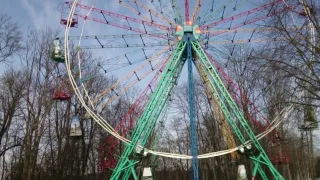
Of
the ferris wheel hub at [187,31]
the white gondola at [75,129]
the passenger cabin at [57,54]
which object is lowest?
the white gondola at [75,129]

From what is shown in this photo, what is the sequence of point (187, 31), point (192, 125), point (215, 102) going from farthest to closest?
point (187, 31) < point (215, 102) < point (192, 125)

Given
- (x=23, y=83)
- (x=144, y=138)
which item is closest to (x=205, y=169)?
(x=23, y=83)

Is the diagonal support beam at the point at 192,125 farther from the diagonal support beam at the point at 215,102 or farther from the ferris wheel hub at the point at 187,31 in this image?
the diagonal support beam at the point at 215,102

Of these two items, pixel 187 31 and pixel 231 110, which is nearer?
pixel 231 110

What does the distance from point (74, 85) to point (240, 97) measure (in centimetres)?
817

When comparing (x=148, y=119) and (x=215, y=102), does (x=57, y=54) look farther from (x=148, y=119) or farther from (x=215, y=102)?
(x=215, y=102)

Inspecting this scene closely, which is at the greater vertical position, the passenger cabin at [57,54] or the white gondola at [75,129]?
the passenger cabin at [57,54]

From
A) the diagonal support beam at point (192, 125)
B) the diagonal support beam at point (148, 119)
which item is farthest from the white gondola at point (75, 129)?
the diagonal support beam at point (192, 125)

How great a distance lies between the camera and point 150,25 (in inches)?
686

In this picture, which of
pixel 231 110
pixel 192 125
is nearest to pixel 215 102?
pixel 231 110

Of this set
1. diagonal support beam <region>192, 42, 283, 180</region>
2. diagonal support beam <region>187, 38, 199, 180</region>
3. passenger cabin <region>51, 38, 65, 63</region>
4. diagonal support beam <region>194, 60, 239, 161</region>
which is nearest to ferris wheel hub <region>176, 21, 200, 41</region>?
diagonal support beam <region>187, 38, 199, 180</region>

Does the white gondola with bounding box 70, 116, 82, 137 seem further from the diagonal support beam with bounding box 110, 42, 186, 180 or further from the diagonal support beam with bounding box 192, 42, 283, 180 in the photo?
the diagonal support beam with bounding box 192, 42, 283, 180

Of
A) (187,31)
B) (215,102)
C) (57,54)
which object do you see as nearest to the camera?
(57,54)

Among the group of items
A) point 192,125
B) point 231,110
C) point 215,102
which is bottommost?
point 192,125
